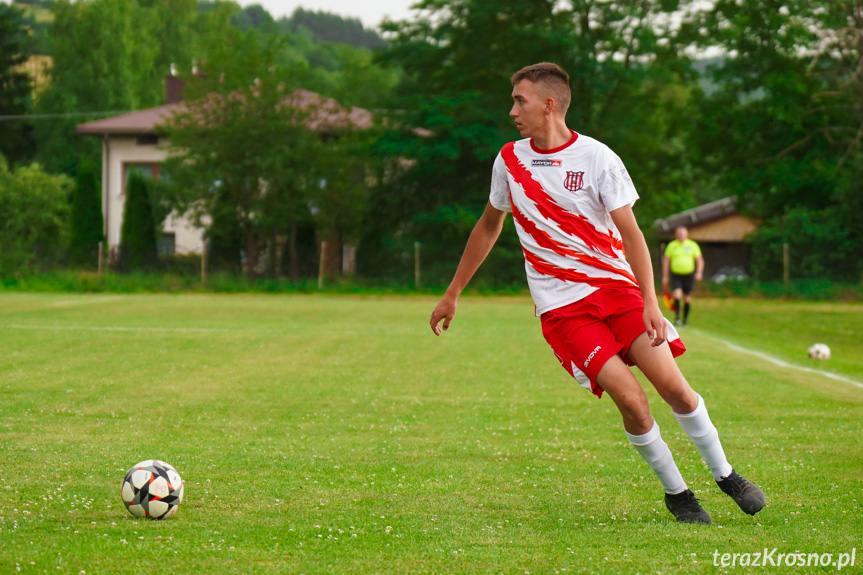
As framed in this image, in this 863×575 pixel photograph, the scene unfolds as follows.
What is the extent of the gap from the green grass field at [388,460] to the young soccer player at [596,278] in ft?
1.13

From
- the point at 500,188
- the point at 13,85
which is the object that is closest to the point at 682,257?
the point at 500,188

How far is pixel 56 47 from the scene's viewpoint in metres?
63.7

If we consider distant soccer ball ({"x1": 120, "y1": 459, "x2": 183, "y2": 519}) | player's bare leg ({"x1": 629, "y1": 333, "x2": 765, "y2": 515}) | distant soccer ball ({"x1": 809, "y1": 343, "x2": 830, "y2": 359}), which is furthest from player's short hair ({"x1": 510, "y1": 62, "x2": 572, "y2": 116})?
distant soccer ball ({"x1": 809, "y1": 343, "x2": 830, "y2": 359})

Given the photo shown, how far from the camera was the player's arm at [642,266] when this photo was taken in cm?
450

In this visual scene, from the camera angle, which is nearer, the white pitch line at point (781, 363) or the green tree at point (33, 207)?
the white pitch line at point (781, 363)

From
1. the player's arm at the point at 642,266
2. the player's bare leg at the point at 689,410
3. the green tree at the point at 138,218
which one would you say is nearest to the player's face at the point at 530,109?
the player's arm at the point at 642,266

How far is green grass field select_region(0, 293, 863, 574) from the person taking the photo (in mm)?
4109

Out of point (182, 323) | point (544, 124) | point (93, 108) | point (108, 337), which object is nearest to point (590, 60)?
point (182, 323)

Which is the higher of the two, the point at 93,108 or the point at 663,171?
the point at 93,108

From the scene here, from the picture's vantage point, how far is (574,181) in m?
4.79

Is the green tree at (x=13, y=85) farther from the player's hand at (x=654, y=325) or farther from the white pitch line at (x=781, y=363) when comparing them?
the player's hand at (x=654, y=325)

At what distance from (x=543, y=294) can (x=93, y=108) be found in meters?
64.4

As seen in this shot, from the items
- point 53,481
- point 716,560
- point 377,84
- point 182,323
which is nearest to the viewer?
point 716,560

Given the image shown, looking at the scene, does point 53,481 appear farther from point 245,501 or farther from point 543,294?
point 543,294
